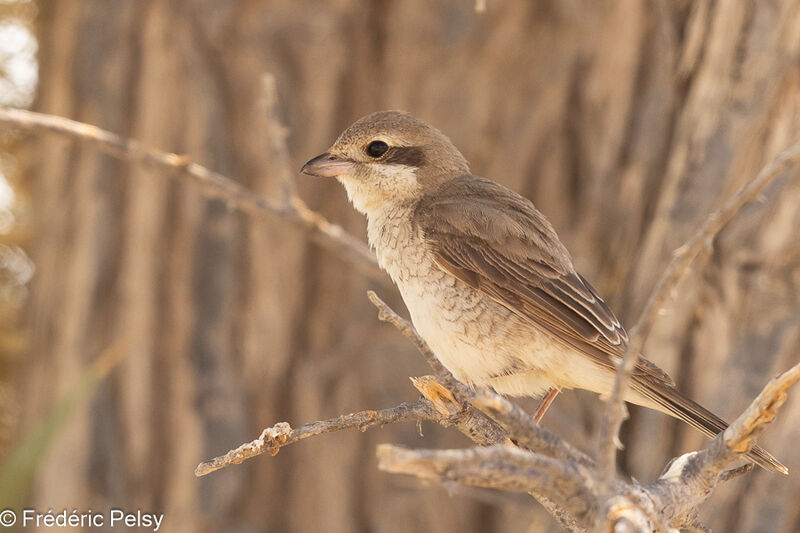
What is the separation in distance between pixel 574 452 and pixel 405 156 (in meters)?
1.77

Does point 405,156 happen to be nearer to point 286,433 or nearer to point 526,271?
point 526,271

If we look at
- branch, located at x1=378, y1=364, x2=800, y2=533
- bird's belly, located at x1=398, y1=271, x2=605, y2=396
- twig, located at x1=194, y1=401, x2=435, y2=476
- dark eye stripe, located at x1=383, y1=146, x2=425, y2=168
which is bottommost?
branch, located at x1=378, y1=364, x2=800, y2=533

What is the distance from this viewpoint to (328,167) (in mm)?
3506

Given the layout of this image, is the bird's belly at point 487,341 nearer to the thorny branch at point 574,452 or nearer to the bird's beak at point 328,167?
the thorny branch at point 574,452

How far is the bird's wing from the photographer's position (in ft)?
9.84

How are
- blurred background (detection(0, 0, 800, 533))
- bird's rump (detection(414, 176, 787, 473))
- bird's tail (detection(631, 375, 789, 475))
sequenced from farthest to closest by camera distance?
1. blurred background (detection(0, 0, 800, 533))
2. bird's rump (detection(414, 176, 787, 473))
3. bird's tail (detection(631, 375, 789, 475))

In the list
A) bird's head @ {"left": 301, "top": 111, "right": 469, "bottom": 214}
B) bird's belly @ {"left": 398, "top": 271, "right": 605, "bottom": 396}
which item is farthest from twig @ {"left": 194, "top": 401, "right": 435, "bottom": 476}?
bird's head @ {"left": 301, "top": 111, "right": 469, "bottom": 214}

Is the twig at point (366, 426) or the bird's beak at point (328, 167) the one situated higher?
the bird's beak at point (328, 167)

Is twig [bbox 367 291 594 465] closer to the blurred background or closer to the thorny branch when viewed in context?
the thorny branch

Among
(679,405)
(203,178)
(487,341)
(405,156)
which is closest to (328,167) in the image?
(405,156)

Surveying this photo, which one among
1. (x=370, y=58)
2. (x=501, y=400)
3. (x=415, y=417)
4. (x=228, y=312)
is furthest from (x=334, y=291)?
(x=501, y=400)

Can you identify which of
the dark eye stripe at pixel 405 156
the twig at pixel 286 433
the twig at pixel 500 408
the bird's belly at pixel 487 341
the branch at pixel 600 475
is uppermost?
the dark eye stripe at pixel 405 156

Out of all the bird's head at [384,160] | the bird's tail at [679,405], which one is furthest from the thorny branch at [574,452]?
the bird's head at [384,160]

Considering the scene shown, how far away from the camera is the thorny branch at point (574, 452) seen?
1.69 metres
